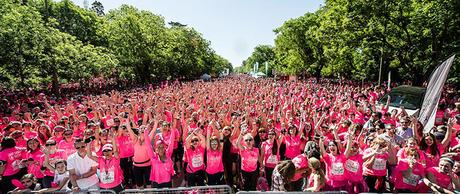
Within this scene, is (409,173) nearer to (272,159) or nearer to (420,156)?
(420,156)

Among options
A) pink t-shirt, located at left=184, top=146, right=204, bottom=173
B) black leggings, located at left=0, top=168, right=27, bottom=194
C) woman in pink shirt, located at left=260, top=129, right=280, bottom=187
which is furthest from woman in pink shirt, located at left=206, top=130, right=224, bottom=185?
black leggings, located at left=0, top=168, right=27, bottom=194

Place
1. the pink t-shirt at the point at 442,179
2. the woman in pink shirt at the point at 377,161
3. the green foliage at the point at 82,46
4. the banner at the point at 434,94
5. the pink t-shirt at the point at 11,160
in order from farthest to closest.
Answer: the green foliage at the point at 82,46
the banner at the point at 434,94
the pink t-shirt at the point at 11,160
the woman in pink shirt at the point at 377,161
the pink t-shirt at the point at 442,179

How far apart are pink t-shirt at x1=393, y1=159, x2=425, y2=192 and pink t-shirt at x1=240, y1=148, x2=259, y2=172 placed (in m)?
2.33

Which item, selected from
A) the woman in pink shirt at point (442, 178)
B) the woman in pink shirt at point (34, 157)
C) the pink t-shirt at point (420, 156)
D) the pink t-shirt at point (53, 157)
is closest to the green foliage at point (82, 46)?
the woman in pink shirt at point (34, 157)

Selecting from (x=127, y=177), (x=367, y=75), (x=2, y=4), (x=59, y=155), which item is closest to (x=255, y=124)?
(x=127, y=177)

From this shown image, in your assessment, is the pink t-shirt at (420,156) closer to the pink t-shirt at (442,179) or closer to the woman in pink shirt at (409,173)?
the woman in pink shirt at (409,173)

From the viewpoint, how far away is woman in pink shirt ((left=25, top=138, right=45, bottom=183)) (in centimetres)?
585

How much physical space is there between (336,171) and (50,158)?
4.94m

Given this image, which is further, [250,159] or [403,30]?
[403,30]

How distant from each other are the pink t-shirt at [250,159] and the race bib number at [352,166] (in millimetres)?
1603

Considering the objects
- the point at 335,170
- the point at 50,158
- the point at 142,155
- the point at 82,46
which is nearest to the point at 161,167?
the point at 142,155

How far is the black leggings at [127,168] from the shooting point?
7.15 metres

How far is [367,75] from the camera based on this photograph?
33250 millimetres

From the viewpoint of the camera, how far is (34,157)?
5891mm
